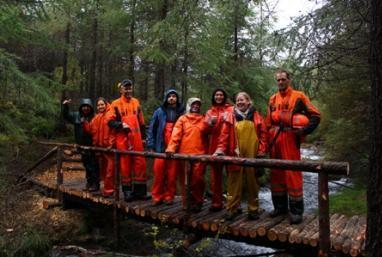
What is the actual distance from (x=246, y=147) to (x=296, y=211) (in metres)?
1.20

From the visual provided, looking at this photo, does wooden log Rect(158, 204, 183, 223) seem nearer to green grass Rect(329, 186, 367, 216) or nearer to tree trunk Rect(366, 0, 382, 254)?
tree trunk Rect(366, 0, 382, 254)

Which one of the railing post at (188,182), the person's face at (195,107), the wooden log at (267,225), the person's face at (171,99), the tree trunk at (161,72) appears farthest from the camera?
the tree trunk at (161,72)

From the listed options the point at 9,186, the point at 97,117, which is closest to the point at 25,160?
the point at 9,186

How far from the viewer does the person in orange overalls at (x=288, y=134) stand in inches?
233

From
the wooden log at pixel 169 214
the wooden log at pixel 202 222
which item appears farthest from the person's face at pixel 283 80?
the wooden log at pixel 169 214

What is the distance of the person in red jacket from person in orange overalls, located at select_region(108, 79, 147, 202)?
2.42m

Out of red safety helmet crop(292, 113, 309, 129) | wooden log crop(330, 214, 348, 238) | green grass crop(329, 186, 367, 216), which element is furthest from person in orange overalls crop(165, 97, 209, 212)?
green grass crop(329, 186, 367, 216)

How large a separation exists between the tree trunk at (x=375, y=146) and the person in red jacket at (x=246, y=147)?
256 cm

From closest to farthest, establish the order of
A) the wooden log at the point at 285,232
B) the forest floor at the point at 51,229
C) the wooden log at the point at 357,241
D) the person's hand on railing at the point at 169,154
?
the wooden log at the point at 357,241, the wooden log at the point at 285,232, the person's hand on railing at the point at 169,154, the forest floor at the point at 51,229

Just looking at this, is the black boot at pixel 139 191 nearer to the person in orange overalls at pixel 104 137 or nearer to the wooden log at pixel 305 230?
the person in orange overalls at pixel 104 137

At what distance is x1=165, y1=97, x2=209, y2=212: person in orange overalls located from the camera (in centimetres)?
707

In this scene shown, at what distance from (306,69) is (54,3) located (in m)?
8.55

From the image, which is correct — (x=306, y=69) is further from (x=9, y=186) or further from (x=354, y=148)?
(x=9, y=186)

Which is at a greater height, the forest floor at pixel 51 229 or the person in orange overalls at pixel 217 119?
the person in orange overalls at pixel 217 119
